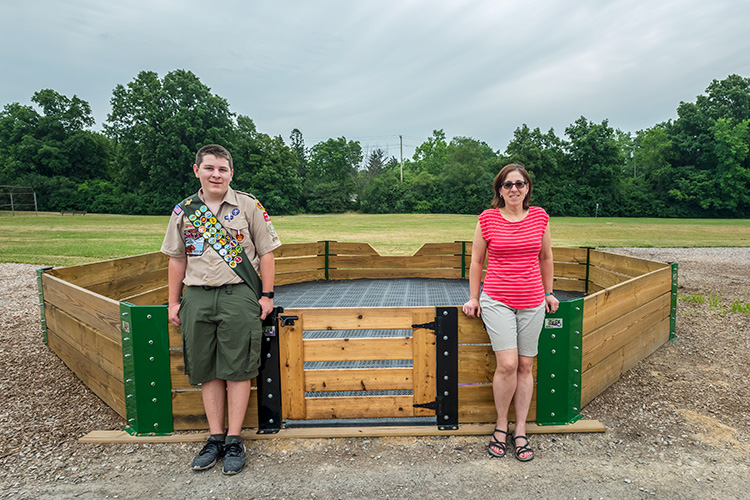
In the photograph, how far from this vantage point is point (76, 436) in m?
3.43

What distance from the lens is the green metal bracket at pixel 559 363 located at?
3365 millimetres

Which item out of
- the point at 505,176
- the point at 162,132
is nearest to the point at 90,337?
the point at 505,176

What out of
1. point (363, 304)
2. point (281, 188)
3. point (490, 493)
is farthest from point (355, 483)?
point (281, 188)

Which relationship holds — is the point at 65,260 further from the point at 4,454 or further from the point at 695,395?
the point at 695,395

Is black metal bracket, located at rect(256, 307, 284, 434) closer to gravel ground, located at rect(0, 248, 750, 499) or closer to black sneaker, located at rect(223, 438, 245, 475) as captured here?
gravel ground, located at rect(0, 248, 750, 499)

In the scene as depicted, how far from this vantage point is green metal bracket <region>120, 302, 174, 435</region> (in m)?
3.24

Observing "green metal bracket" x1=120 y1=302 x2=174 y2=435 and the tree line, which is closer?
"green metal bracket" x1=120 y1=302 x2=174 y2=435

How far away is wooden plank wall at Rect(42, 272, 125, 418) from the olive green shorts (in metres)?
0.95

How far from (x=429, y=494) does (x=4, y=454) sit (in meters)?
2.93

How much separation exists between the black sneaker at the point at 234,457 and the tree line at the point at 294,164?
50.4m

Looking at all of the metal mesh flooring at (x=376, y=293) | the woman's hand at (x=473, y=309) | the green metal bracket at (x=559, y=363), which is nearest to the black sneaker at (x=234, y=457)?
the woman's hand at (x=473, y=309)

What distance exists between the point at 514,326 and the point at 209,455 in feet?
7.05

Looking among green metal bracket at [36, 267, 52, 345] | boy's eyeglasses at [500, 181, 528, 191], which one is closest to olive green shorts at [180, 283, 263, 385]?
boy's eyeglasses at [500, 181, 528, 191]

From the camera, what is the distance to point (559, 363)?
3408mm
